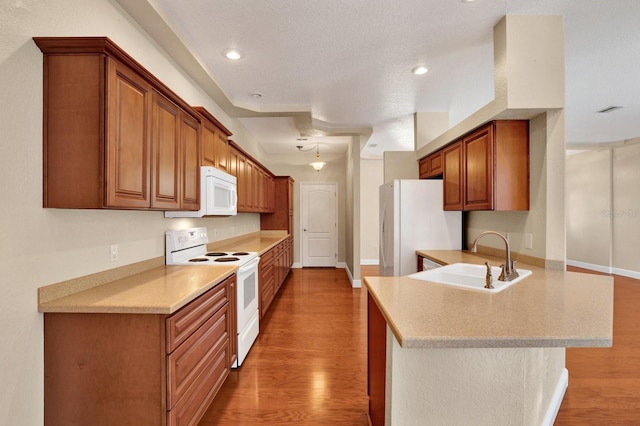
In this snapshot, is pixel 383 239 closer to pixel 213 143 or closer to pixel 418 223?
pixel 418 223

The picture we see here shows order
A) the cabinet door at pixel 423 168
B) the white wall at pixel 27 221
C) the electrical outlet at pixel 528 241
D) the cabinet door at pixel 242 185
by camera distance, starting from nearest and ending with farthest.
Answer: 1. the white wall at pixel 27 221
2. the electrical outlet at pixel 528 241
3. the cabinet door at pixel 242 185
4. the cabinet door at pixel 423 168

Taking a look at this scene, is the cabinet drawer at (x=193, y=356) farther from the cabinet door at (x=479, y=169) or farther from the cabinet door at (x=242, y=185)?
the cabinet door at (x=479, y=169)

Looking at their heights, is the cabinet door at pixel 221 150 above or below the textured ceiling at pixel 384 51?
below

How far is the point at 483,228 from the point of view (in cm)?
319

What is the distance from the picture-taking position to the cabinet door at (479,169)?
98.7 inches

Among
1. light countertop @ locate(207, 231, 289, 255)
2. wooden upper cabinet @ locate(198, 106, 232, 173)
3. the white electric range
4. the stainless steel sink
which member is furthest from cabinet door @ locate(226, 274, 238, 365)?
the stainless steel sink

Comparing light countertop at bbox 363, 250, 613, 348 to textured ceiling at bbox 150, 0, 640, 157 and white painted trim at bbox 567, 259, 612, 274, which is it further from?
white painted trim at bbox 567, 259, 612, 274

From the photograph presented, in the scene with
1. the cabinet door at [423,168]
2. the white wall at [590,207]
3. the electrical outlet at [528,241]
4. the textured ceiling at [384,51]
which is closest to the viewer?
the textured ceiling at [384,51]

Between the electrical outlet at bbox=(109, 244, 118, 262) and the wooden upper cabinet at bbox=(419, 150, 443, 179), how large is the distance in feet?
11.0

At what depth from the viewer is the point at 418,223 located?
347 centimetres

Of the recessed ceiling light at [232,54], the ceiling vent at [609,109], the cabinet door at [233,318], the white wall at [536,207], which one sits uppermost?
the ceiling vent at [609,109]

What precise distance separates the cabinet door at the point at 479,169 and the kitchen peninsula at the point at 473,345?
115 cm

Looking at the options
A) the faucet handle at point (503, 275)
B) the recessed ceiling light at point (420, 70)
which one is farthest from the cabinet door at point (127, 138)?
the recessed ceiling light at point (420, 70)

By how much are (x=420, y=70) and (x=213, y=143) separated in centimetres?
218
